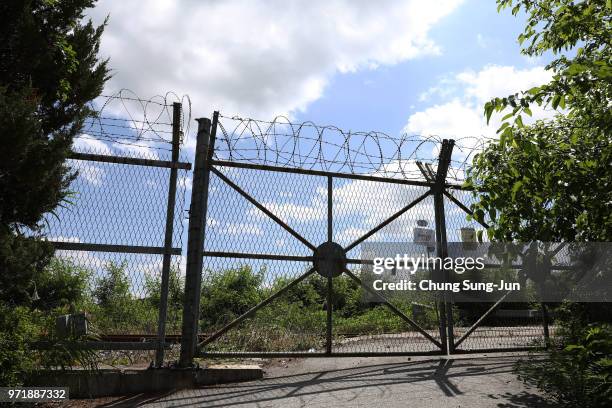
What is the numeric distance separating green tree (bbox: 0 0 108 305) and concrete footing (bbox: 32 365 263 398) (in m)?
0.94

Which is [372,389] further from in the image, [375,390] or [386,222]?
[386,222]

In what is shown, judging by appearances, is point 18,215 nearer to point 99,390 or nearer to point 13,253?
point 13,253

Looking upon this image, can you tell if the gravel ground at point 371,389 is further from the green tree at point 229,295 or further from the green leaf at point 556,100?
the green leaf at point 556,100

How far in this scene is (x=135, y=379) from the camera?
5035mm

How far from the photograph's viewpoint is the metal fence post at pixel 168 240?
5266 millimetres

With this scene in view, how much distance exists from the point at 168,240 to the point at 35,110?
6.14ft

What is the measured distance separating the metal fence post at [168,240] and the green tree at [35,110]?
93 centimetres

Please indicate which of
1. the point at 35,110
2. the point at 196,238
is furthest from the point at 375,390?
the point at 35,110

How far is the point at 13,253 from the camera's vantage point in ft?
13.8

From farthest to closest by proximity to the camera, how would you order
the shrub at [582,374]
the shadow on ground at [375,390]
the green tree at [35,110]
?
1. the shadow on ground at [375,390]
2. the green tree at [35,110]
3. the shrub at [582,374]

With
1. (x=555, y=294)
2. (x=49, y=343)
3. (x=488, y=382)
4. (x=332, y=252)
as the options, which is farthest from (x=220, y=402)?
(x=555, y=294)

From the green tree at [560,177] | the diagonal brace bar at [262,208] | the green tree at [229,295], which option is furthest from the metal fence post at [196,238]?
the green tree at [560,177]

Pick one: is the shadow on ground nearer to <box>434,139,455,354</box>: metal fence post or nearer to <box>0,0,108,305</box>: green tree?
<box>434,139,455,354</box>: metal fence post

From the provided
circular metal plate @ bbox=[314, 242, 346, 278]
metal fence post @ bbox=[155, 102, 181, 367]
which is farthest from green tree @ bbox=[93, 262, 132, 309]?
circular metal plate @ bbox=[314, 242, 346, 278]
